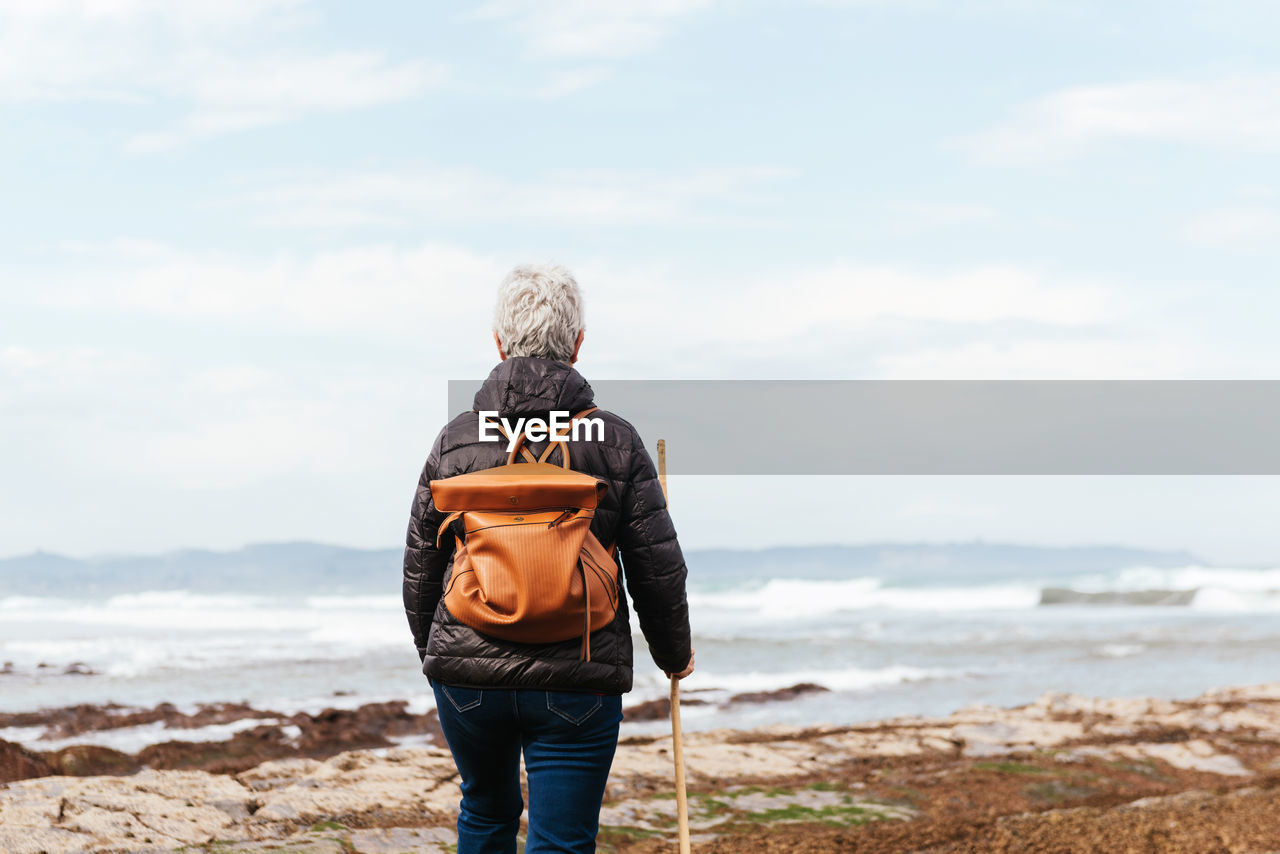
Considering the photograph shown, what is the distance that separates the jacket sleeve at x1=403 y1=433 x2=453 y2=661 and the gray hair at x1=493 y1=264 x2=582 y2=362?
0.32m

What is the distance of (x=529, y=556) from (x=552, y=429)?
1.14 feet

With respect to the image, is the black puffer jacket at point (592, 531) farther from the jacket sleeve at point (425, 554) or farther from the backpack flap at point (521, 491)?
the backpack flap at point (521, 491)

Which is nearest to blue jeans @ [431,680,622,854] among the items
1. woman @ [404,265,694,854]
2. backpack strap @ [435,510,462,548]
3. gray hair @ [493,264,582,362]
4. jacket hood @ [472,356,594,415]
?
woman @ [404,265,694,854]

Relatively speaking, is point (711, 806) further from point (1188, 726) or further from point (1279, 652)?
point (1279, 652)

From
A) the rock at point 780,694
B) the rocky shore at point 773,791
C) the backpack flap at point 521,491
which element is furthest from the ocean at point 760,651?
the backpack flap at point 521,491

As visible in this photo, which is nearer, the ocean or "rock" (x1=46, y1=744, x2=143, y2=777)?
"rock" (x1=46, y1=744, x2=143, y2=777)

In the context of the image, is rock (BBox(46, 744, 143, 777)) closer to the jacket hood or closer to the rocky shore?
the rocky shore

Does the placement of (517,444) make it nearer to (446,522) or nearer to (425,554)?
(446,522)

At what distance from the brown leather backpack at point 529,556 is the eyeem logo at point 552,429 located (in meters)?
0.12

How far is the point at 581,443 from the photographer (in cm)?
259

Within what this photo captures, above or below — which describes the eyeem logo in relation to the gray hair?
below

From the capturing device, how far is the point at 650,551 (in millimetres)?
2611

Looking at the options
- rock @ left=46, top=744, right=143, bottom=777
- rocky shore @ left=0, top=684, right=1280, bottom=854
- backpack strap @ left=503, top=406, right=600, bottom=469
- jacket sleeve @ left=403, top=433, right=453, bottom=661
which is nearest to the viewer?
backpack strap @ left=503, top=406, right=600, bottom=469

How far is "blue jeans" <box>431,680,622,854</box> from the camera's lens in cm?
249
